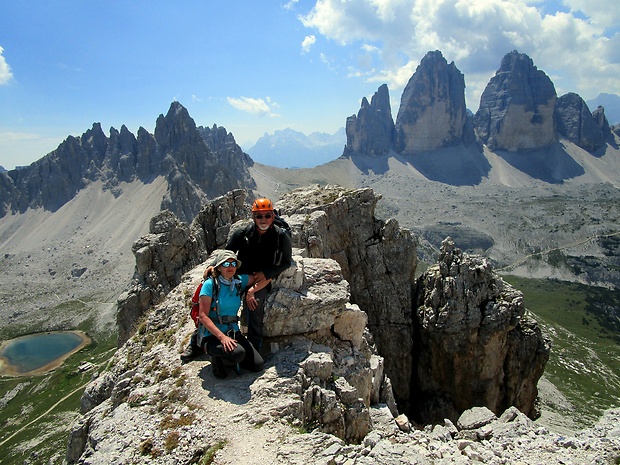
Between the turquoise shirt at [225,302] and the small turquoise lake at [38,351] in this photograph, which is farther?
the small turquoise lake at [38,351]

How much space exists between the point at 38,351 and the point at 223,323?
125495 mm

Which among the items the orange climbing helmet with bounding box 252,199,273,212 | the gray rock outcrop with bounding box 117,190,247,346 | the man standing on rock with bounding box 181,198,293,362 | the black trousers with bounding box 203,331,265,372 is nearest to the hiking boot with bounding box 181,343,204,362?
the man standing on rock with bounding box 181,198,293,362

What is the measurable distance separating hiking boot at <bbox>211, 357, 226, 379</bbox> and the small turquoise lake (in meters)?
108

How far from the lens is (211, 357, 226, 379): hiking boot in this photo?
1180 cm

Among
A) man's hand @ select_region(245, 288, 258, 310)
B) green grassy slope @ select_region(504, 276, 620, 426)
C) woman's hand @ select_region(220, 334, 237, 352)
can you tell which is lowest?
green grassy slope @ select_region(504, 276, 620, 426)

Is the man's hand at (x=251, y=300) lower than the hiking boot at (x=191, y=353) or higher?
higher

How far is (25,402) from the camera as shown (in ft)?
257

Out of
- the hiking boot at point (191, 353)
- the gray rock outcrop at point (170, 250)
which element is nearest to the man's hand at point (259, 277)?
the hiking boot at point (191, 353)

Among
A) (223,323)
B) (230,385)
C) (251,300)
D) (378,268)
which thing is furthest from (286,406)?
(378,268)

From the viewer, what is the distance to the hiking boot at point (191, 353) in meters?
13.1

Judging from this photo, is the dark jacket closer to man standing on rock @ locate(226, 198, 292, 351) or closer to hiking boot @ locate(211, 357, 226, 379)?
man standing on rock @ locate(226, 198, 292, 351)

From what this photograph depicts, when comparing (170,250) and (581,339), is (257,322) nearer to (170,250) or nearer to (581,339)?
(170,250)

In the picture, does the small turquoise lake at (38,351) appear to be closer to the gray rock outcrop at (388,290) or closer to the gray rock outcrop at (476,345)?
the gray rock outcrop at (388,290)

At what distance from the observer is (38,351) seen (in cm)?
10906
